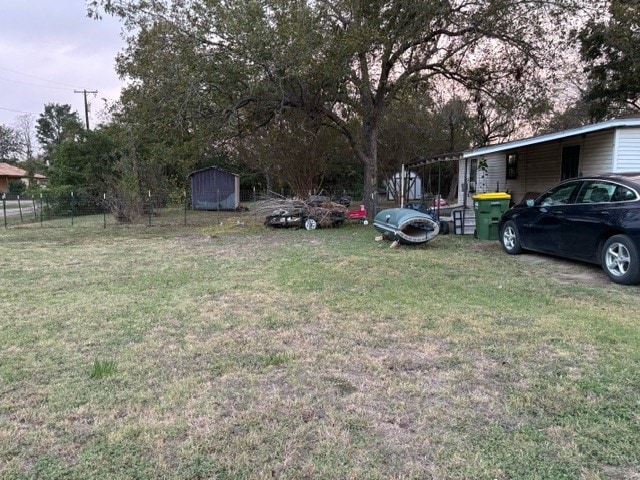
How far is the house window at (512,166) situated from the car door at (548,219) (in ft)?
29.1

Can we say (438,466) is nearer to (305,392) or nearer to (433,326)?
(305,392)

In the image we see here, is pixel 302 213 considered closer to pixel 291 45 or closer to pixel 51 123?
pixel 291 45

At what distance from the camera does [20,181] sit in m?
47.1

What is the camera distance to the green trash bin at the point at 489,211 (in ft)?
35.8

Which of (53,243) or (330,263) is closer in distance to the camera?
(330,263)

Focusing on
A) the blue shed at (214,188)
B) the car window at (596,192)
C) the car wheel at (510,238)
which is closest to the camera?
the car window at (596,192)

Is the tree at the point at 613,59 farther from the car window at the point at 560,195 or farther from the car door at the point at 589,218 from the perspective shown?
the car door at the point at 589,218

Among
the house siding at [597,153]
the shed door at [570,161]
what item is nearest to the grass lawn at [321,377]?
the house siding at [597,153]

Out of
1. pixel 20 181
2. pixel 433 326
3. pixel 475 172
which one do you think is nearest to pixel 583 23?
pixel 475 172

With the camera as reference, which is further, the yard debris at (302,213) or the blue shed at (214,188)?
the blue shed at (214,188)

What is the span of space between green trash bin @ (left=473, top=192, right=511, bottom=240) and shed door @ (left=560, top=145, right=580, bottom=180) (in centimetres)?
359

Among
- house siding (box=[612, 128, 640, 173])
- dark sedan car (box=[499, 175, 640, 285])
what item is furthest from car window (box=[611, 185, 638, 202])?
house siding (box=[612, 128, 640, 173])

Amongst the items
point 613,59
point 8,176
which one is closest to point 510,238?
point 613,59

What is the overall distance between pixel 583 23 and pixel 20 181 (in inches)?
2038
